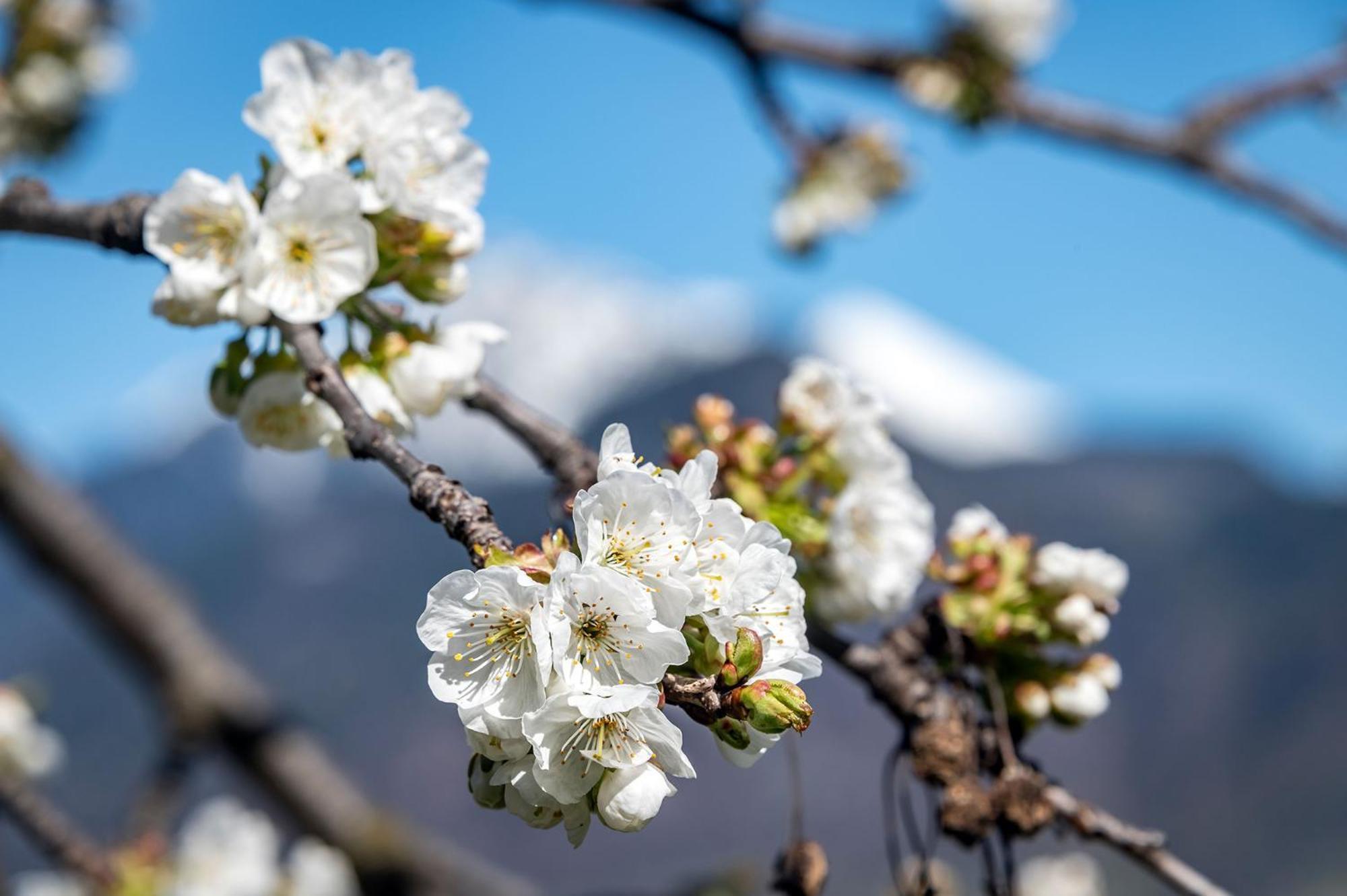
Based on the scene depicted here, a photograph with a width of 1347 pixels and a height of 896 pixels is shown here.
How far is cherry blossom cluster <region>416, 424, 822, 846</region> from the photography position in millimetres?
932

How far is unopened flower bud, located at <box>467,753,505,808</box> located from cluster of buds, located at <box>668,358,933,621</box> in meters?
0.82

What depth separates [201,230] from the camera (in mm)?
1354

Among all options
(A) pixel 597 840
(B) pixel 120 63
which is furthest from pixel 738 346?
(B) pixel 120 63

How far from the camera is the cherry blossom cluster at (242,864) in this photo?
4.42 metres

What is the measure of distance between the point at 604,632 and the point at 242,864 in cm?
448

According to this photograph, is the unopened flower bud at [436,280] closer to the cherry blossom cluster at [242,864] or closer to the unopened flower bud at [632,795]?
the unopened flower bud at [632,795]

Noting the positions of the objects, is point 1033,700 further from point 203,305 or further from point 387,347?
point 203,305

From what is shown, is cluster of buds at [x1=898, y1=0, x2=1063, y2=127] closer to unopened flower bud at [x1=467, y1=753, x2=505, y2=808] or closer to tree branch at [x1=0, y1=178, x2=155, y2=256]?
tree branch at [x1=0, y1=178, x2=155, y2=256]

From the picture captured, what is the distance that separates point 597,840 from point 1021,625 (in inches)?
2782

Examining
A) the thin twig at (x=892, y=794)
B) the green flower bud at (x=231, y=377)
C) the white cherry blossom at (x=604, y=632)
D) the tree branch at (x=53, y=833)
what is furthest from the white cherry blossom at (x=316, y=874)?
the white cherry blossom at (x=604, y=632)

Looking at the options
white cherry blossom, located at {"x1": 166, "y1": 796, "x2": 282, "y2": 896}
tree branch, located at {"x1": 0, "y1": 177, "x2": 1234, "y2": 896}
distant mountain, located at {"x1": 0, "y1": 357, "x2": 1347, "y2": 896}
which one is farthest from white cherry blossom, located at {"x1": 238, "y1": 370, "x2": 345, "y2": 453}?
distant mountain, located at {"x1": 0, "y1": 357, "x2": 1347, "y2": 896}

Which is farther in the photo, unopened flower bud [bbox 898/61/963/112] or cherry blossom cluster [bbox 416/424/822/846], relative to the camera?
unopened flower bud [bbox 898/61/963/112]

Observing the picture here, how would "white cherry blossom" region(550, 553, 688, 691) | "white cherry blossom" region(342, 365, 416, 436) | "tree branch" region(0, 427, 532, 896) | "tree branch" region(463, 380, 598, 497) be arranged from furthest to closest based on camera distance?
"tree branch" region(0, 427, 532, 896)
"tree branch" region(463, 380, 598, 497)
"white cherry blossom" region(342, 365, 416, 436)
"white cherry blossom" region(550, 553, 688, 691)

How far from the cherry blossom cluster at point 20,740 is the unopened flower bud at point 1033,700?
163 inches
